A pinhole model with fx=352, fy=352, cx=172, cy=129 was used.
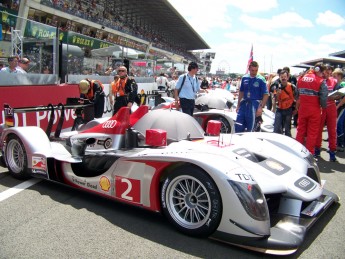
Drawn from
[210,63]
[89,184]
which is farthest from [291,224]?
[210,63]

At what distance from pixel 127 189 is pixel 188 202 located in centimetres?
65

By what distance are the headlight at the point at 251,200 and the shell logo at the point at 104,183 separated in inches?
53.5

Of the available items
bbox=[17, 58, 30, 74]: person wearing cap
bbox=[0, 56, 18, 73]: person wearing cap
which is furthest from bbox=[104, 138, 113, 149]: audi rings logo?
bbox=[17, 58, 30, 74]: person wearing cap

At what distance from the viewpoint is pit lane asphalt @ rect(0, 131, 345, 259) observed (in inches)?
110

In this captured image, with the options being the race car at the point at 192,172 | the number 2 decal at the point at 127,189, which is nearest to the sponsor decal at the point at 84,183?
the race car at the point at 192,172

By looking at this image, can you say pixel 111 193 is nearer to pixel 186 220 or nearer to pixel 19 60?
pixel 186 220

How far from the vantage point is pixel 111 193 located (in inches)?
140

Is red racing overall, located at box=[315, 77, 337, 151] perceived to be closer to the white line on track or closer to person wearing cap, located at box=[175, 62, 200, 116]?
person wearing cap, located at box=[175, 62, 200, 116]

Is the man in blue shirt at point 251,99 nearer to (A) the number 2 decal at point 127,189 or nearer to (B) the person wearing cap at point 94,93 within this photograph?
(B) the person wearing cap at point 94,93

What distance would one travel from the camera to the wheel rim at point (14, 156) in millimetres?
4562

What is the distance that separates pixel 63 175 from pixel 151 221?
1292mm

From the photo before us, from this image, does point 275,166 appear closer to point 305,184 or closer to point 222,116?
point 305,184

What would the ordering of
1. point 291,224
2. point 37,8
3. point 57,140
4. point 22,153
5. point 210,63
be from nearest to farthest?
point 291,224 → point 22,153 → point 57,140 → point 37,8 → point 210,63

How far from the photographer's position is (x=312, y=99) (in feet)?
20.7
